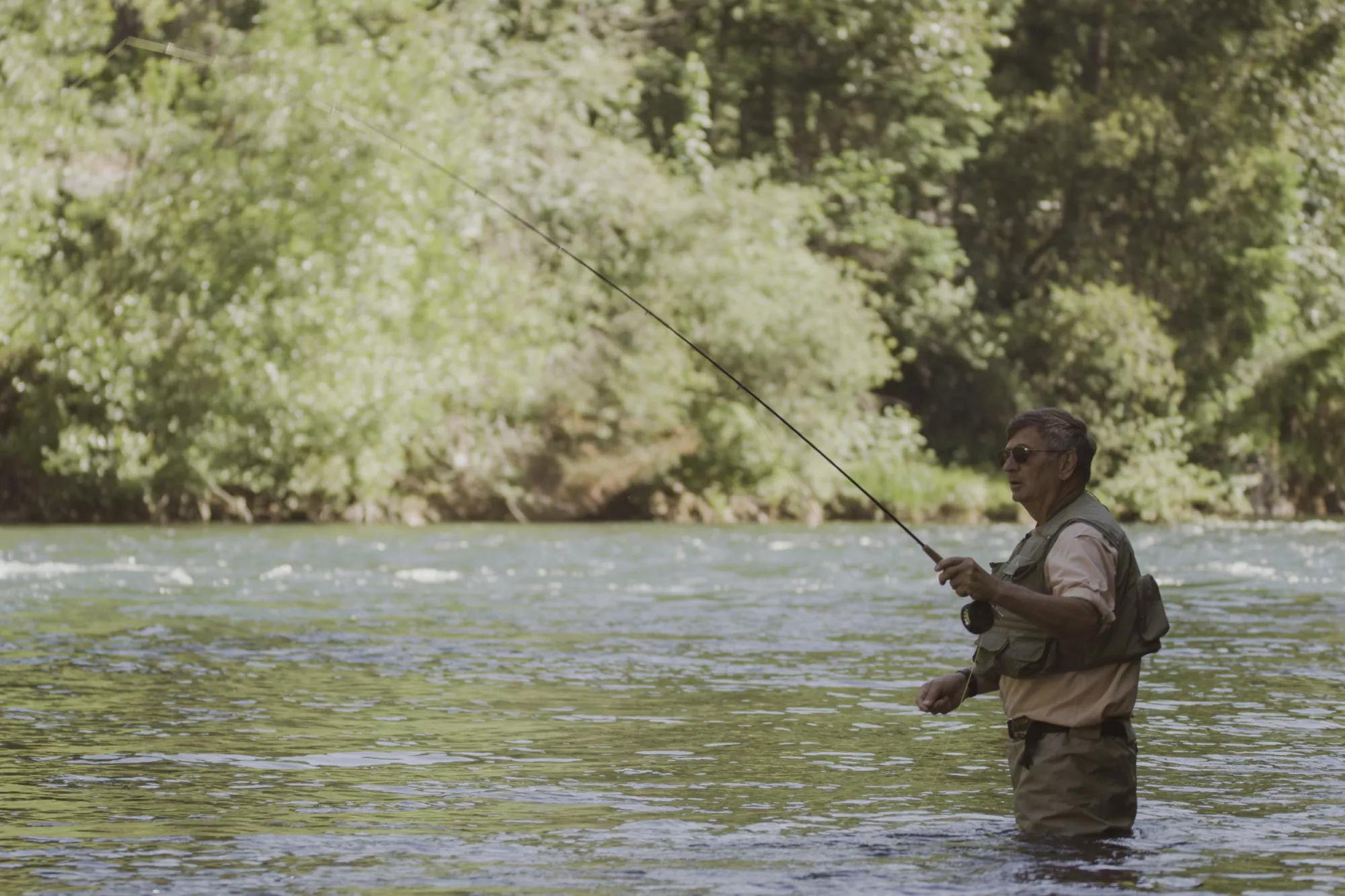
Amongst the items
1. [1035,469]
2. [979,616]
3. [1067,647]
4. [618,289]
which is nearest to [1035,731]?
[1067,647]

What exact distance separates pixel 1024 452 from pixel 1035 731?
803mm

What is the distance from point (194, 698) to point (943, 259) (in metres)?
28.7

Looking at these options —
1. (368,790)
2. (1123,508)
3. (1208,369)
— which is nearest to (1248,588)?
(368,790)

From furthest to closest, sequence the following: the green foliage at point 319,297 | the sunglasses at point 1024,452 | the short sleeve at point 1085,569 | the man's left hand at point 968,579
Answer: the green foliage at point 319,297, the sunglasses at point 1024,452, the short sleeve at point 1085,569, the man's left hand at point 968,579

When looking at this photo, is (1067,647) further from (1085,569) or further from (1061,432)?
(1061,432)

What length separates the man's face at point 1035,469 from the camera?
22.3 ft

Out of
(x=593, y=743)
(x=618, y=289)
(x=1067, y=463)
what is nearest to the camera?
(x=1067, y=463)

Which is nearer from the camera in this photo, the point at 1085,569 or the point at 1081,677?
the point at 1085,569

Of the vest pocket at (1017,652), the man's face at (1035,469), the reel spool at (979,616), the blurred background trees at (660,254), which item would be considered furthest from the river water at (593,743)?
the blurred background trees at (660,254)

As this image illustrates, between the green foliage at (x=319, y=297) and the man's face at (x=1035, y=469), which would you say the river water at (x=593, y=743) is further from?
the green foliage at (x=319, y=297)

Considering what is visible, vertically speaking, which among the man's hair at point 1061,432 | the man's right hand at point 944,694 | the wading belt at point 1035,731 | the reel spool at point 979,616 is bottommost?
the wading belt at point 1035,731

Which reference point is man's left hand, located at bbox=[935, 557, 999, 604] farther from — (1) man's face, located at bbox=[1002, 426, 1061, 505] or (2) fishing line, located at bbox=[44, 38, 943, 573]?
(1) man's face, located at bbox=[1002, 426, 1061, 505]

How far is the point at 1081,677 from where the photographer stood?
22.2ft

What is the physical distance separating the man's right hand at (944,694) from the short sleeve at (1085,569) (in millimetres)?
426
